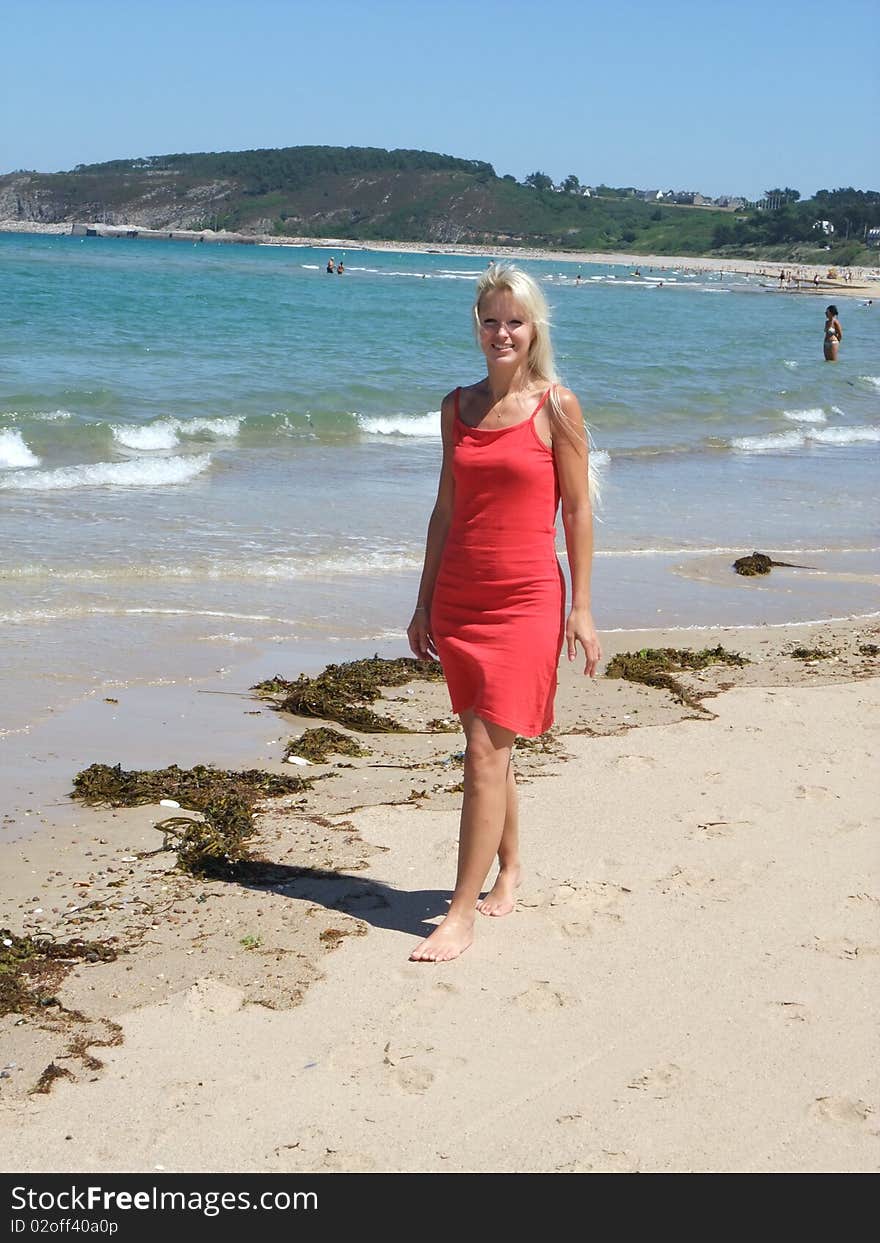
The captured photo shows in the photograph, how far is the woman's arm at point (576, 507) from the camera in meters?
3.81

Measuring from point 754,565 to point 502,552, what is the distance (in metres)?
6.74

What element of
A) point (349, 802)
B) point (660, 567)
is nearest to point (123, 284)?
point (660, 567)

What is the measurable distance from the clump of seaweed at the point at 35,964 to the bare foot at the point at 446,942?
896mm

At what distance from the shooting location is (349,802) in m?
5.26

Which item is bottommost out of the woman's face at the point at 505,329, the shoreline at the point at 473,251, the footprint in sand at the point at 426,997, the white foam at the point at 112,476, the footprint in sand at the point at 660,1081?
the footprint in sand at the point at 426,997

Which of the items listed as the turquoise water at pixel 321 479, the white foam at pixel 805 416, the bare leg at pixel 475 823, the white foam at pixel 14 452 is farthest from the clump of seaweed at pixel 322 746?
the white foam at pixel 805 416

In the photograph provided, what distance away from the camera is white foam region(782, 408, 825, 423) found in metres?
22.3

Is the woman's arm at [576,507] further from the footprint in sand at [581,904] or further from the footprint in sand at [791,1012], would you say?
the footprint in sand at [791,1012]

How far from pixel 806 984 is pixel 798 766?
76.8 inches

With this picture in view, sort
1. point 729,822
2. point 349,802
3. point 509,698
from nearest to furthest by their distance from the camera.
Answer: point 509,698, point 729,822, point 349,802

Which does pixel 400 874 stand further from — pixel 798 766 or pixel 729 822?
pixel 798 766

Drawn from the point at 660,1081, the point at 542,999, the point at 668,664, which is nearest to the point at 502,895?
the point at 542,999

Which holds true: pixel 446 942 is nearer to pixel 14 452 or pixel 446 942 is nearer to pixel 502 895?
pixel 502 895

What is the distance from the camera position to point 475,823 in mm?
3984
